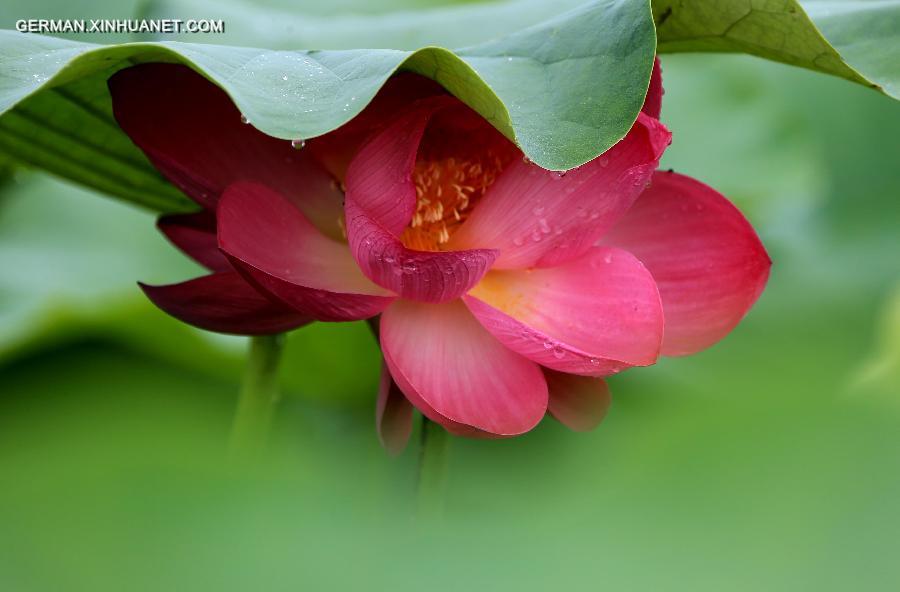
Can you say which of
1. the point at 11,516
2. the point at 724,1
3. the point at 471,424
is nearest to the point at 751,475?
the point at 11,516

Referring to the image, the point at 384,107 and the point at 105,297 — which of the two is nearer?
the point at 384,107

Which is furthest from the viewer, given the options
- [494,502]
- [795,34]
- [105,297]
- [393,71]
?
[105,297]

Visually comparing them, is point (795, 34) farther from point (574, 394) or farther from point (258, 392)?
point (258, 392)

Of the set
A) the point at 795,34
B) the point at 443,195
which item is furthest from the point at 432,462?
the point at 795,34

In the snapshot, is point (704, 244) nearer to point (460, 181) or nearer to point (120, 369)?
point (460, 181)

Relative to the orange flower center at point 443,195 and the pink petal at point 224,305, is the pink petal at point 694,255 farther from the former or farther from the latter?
the pink petal at point 224,305

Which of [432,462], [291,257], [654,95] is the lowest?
[432,462]

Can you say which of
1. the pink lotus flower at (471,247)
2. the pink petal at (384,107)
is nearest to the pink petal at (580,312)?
the pink lotus flower at (471,247)
